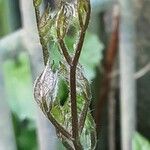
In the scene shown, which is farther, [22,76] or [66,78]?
[22,76]

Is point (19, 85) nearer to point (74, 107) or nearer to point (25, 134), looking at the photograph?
point (25, 134)

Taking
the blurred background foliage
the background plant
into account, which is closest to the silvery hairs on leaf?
the background plant

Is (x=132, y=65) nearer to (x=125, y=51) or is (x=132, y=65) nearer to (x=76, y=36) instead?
(x=125, y=51)

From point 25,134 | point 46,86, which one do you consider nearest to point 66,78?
point 46,86

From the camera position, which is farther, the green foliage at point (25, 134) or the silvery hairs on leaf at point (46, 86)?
the green foliage at point (25, 134)

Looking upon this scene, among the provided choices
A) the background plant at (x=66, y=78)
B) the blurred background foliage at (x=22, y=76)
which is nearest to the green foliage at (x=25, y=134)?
the blurred background foliage at (x=22, y=76)

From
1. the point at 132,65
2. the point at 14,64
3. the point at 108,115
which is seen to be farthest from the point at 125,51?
the point at 108,115

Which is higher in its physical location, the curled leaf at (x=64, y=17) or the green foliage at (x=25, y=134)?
the curled leaf at (x=64, y=17)

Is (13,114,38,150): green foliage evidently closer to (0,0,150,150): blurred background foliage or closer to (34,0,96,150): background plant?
(0,0,150,150): blurred background foliage

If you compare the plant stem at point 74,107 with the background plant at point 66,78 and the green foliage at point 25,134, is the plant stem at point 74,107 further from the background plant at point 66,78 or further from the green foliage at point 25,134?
the green foliage at point 25,134
